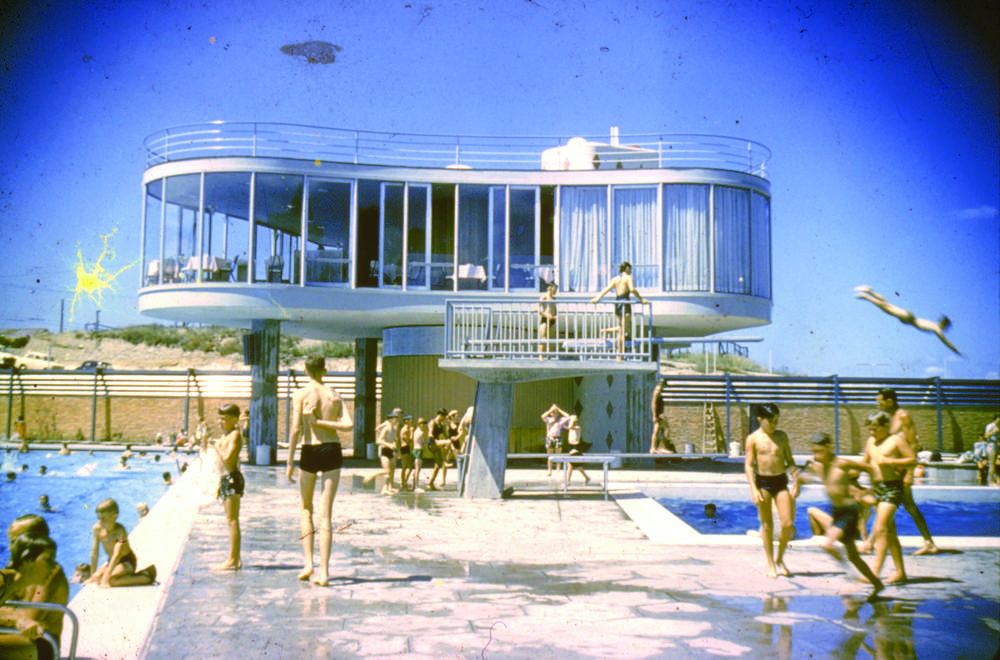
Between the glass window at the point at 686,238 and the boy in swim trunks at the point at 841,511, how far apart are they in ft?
45.0

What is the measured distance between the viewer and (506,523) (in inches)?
441

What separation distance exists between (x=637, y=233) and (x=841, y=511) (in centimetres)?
1452

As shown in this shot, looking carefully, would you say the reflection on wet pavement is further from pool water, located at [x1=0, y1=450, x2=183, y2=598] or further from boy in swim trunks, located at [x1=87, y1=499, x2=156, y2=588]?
pool water, located at [x1=0, y1=450, x2=183, y2=598]

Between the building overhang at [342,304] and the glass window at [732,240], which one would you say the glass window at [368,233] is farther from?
the glass window at [732,240]

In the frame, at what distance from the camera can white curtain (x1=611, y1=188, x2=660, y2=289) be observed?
20.7 metres

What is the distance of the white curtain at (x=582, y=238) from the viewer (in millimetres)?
20984

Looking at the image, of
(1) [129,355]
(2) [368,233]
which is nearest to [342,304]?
(2) [368,233]

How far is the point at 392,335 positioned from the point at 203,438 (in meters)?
7.89

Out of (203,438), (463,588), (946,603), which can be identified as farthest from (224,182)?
(946,603)

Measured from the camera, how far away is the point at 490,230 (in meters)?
21.0

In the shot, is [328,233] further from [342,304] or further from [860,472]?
[860,472]

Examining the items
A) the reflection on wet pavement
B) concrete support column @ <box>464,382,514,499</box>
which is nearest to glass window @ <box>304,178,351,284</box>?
concrete support column @ <box>464,382,514,499</box>

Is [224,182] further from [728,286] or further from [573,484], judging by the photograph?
[728,286]

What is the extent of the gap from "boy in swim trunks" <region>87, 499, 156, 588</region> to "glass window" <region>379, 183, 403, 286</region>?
43.4 ft
